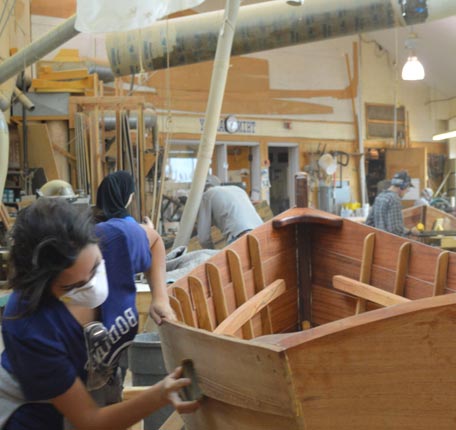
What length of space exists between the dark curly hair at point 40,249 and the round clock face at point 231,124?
945cm

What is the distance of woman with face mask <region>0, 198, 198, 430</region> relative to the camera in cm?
126

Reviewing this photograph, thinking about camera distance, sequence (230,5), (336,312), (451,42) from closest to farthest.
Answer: (336,312) → (230,5) → (451,42)

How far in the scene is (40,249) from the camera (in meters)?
1.26

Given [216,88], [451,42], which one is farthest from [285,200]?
[216,88]

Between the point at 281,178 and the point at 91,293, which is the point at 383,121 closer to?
the point at 281,178

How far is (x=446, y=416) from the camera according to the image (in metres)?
1.26

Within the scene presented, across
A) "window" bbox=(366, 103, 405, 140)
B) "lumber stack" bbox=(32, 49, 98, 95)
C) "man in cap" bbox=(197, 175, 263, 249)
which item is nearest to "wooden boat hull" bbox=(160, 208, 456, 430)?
"man in cap" bbox=(197, 175, 263, 249)

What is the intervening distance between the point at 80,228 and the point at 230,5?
3057 mm

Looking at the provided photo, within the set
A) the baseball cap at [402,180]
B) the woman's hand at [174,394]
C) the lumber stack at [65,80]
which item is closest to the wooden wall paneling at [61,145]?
the lumber stack at [65,80]

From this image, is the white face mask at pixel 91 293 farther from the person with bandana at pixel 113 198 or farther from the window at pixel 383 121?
the window at pixel 383 121

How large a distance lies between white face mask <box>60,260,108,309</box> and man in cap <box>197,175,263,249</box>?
3.19m

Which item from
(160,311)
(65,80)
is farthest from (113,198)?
(65,80)

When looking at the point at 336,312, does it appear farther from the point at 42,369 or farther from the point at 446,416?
the point at 42,369

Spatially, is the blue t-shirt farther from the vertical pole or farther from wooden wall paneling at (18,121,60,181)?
wooden wall paneling at (18,121,60,181)
